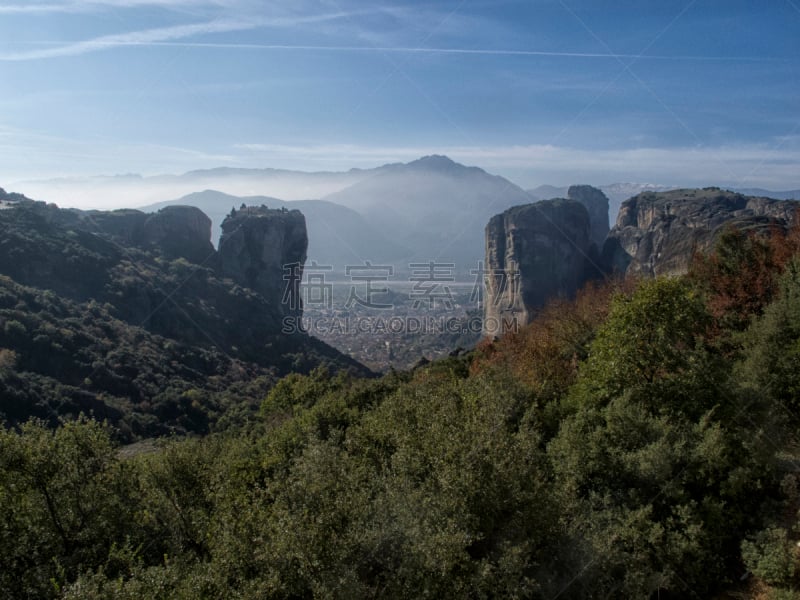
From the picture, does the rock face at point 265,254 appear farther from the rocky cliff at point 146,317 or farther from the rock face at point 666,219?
the rock face at point 666,219

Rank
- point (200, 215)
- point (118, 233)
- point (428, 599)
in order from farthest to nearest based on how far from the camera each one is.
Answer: point (200, 215)
point (118, 233)
point (428, 599)

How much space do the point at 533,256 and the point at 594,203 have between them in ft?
248

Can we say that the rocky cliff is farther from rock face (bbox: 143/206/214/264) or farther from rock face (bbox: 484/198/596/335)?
rock face (bbox: 484/198/596/335)

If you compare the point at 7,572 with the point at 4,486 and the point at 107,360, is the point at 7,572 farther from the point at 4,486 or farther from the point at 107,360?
Answer: the point at 107,360

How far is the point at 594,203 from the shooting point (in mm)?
178625

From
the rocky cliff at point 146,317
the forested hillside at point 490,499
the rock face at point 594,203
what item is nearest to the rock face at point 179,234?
the rocky cliff at point 146,317

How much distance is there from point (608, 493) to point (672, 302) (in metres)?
7.18

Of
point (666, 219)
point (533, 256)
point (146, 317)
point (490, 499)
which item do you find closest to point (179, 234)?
point (146, 317)

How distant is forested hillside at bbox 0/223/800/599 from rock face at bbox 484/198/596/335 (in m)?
95.8

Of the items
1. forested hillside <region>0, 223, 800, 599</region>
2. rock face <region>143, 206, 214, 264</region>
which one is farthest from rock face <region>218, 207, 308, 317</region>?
forested hillside <region>0, 223, 800, 599</region>

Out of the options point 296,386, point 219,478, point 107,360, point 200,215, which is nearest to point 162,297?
point 107,360

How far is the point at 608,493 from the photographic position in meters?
12.1

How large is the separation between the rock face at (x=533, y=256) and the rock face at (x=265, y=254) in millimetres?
51768

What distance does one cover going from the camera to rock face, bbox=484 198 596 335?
11581 cm
